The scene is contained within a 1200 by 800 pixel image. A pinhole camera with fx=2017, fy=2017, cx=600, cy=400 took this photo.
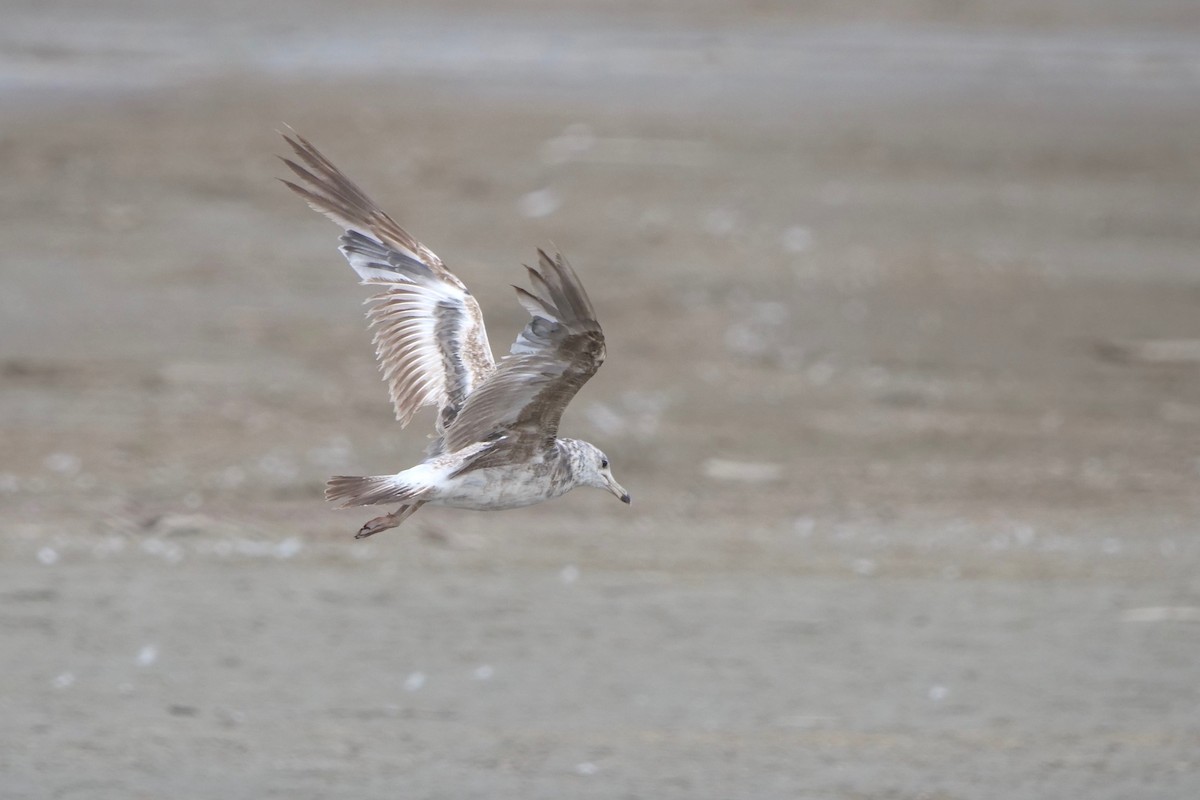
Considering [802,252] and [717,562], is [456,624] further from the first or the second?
[802,252]

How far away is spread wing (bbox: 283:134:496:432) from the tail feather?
0.82m

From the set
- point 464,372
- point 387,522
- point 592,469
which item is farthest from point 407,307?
point 387,522

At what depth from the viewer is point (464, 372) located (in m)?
7.07

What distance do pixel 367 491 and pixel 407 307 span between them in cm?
144

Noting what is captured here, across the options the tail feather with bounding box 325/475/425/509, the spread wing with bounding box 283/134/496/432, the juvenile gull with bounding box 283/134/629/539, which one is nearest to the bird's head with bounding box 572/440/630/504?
the juvenile gull with bounding box 283/134/629/539

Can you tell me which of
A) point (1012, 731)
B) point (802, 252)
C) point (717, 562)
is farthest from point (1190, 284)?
point (1012, 731)

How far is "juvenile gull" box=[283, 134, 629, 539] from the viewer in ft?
18.8

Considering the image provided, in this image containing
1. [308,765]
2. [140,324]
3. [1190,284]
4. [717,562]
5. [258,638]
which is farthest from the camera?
[1190,284]

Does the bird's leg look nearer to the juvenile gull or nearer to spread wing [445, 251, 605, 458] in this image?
the juvenile gull

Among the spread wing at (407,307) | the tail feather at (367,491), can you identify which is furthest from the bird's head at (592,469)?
→ the tail feather at (367,491)

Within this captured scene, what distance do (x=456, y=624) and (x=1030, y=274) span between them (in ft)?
23.7

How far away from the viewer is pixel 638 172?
16672mm

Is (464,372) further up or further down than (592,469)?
further up

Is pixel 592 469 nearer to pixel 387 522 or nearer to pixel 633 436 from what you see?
pixel 387 522
